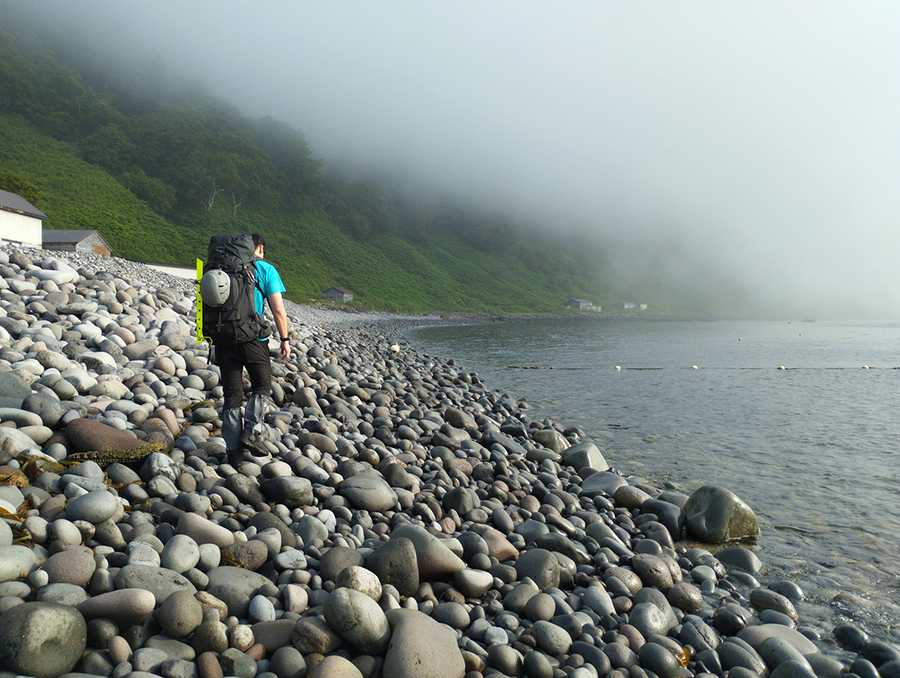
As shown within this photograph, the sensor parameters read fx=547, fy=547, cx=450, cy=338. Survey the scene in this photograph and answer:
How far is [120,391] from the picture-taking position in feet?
26.0

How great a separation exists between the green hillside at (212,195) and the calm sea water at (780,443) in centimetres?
6187

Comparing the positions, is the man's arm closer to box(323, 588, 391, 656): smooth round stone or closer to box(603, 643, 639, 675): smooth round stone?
box(323, 588, 391, 656): smooth round stone

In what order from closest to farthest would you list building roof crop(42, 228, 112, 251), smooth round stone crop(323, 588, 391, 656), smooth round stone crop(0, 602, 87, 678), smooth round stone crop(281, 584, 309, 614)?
smooth round stone crop(0, 602, 87, 678) < smooth round stone crop(323, 588, 391, 656) < smooth round stone crop(281, 584, 309, 614) < building roof crop(42, 228, 112, 251)

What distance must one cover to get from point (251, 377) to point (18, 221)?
116 ft

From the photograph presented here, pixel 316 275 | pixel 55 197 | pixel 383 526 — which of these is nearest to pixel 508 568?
pixel 383 526

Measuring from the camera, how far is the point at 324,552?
17.2 ft

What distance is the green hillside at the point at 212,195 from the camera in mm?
79500

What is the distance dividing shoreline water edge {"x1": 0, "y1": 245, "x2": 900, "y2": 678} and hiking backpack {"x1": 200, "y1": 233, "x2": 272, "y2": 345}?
1557 millimetres

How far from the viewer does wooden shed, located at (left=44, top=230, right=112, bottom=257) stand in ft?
155

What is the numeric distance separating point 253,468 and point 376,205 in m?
135

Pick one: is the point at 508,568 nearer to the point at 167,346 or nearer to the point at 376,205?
the point at 167,346

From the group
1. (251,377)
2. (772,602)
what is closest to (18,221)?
(251,377)

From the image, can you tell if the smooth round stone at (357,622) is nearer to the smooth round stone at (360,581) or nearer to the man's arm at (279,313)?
the smooth round stone at (360,581)

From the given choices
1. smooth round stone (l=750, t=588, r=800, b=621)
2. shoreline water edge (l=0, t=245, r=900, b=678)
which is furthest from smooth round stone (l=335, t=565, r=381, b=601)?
smooth round stone (l=750, t=588, r=800, b=621)
